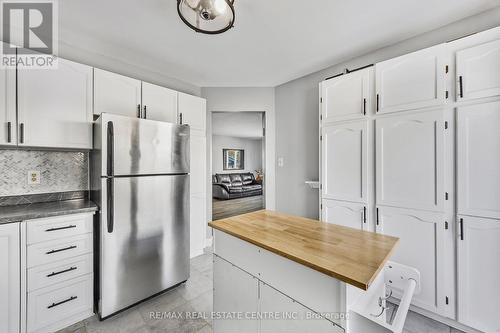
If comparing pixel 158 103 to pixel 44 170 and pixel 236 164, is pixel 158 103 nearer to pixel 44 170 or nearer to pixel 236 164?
pixel 44 170

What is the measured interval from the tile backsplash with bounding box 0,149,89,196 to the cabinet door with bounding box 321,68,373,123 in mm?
2690

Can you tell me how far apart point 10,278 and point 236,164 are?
26.4ft

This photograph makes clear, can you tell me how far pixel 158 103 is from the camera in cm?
261

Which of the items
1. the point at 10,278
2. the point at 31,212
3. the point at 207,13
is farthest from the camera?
the point at 31,212

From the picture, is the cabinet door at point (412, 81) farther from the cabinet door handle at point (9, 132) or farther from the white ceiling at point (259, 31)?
the cabinet door handle at point (9, 132)

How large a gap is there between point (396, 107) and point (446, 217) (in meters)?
0.97

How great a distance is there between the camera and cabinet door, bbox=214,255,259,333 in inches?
48.4

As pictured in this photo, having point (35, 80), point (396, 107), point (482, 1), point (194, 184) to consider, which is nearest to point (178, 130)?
point (194, 184)

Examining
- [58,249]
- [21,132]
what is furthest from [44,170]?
[58,249]

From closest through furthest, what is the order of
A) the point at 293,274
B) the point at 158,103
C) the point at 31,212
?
the point at 293,274 < the point at 31,212 < the point at 158,103

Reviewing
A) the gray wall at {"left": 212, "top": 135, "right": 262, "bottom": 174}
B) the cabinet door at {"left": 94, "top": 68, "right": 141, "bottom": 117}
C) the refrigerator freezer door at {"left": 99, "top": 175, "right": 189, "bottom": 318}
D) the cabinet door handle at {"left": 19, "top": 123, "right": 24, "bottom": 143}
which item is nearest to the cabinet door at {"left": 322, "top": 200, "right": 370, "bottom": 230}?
the refrigerator freezer door at {"left": 99, "top": 175, "right": 189, "bottom": 318}

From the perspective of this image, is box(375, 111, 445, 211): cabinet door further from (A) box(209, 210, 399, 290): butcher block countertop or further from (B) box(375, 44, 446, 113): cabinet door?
(A) box(209, 210, 399, 290): butcher block countertop

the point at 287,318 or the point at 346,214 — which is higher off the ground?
the point at 346,214

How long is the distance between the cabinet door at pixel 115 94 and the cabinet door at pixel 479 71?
9.70 feet
